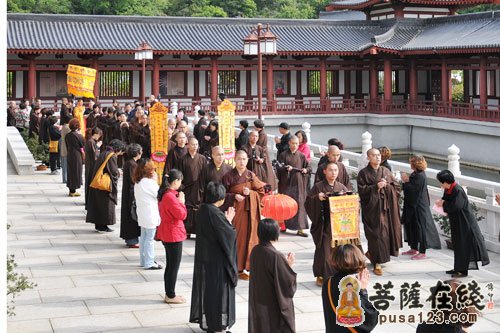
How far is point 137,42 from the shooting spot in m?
36.1

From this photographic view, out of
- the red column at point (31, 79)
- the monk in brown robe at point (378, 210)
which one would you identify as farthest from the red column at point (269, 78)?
the monk in brown robe at point (378, 210)

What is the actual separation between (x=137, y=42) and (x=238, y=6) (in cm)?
2973

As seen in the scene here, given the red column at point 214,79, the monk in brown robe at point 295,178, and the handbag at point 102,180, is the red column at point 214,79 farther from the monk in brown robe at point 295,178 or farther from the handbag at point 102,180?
the handbag at point 102,180

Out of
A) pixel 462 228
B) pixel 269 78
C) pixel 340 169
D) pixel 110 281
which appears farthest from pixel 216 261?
pixel 269 78

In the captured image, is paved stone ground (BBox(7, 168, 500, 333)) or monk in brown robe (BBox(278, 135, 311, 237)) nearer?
paved stone ground (BBox(7, 168, 500, 333))

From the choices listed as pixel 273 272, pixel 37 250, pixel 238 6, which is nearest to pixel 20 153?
pixel 37 250

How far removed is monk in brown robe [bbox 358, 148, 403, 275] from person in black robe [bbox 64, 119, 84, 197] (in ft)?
25.2

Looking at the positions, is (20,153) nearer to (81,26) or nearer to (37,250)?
(37,250)

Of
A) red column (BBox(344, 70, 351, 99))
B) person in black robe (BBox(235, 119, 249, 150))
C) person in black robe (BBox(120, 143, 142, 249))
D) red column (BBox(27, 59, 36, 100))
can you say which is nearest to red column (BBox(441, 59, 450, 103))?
red column (BBox(344, 70, 351, 99))

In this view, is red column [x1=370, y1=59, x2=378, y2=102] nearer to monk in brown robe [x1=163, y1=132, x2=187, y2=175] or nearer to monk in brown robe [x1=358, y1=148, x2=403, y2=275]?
monk in brown robe [x1=163, y1=132, x2=187, y2=175]

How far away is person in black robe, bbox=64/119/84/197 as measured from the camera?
658 inches

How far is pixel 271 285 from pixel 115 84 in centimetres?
3039

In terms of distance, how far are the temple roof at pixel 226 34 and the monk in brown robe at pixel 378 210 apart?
22.8m
